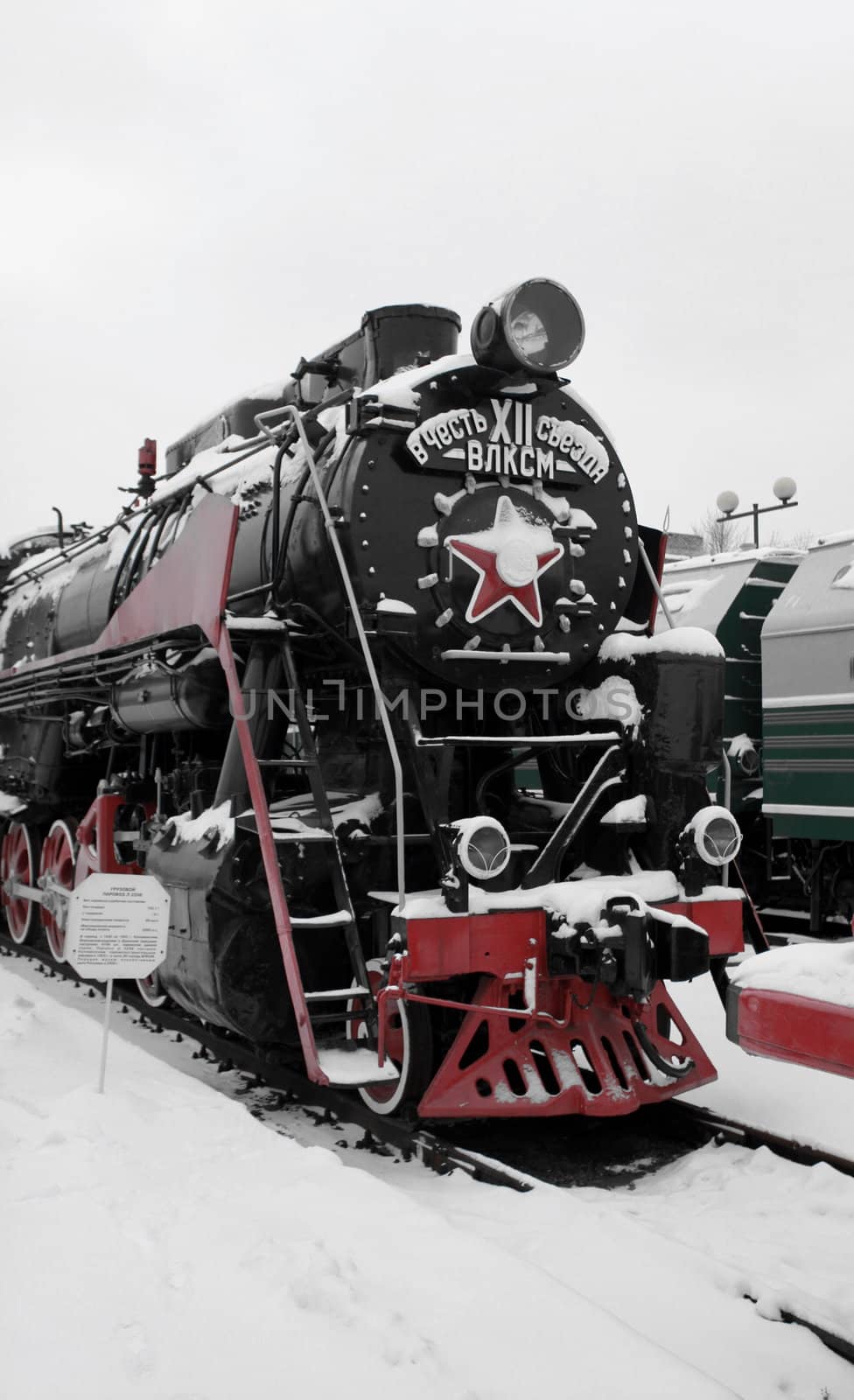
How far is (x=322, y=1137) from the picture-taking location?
4.95m

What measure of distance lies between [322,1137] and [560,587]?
8.48 ft

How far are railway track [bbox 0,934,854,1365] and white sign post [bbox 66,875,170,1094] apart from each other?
0.79m

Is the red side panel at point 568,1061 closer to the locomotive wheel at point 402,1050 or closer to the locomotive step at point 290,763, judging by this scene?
the locomotive wheel at point 402,1050

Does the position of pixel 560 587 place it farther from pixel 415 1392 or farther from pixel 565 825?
pixel 415 1392

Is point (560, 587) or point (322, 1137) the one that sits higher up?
point (560, 587)

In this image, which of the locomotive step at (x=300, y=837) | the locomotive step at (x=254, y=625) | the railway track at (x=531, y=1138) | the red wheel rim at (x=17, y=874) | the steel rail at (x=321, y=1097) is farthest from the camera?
the red wheel rim at (x=17, y=874)

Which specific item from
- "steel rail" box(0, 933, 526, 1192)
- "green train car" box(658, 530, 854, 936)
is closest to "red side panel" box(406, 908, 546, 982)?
"steel rail" box(0, 933, 526, 1192)

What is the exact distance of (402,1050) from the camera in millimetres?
4961

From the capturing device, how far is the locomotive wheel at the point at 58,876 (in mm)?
7742

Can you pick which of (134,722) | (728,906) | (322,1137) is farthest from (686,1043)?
(134,722)

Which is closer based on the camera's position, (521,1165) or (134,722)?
(521,1165)

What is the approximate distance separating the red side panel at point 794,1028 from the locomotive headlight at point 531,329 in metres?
3.36

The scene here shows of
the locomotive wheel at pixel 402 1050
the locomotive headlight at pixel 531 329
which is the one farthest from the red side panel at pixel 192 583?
the locomotive wheel at pixel 402 1050

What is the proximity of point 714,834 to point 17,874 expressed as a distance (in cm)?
599
